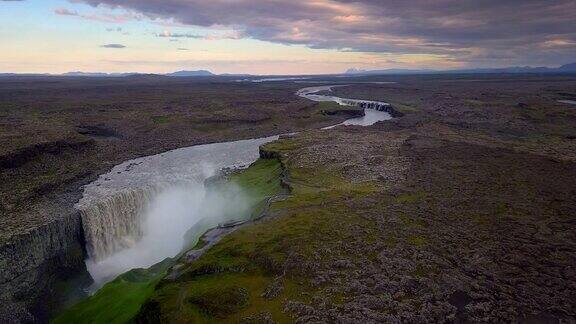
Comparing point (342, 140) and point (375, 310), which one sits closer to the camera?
point (375, 310)

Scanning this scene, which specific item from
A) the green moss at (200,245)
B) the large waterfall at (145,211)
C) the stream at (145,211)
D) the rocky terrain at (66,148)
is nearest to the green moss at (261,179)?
the large waterfall at (145,211)

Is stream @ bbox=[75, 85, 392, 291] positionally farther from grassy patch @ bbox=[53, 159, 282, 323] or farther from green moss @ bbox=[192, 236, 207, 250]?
green moss @ bbox=[192, 236, 207, 250]

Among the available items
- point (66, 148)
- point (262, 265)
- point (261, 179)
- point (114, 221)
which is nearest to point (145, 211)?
point (114, 221)

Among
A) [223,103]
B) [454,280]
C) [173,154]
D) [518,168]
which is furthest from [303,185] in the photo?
[223,103]

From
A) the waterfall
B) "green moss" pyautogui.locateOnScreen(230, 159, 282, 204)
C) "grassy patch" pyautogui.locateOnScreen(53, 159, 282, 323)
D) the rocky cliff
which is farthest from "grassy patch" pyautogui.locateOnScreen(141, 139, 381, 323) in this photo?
the waterfall

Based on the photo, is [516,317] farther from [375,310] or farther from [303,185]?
[303,185]

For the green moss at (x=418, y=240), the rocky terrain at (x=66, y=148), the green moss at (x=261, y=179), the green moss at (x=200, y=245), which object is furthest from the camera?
the green moss at (x=261, y=179)

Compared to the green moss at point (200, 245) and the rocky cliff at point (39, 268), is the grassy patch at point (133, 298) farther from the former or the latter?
the rocky cliff at point (39, 268)

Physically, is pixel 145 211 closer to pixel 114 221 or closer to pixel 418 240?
pixel 114 221
